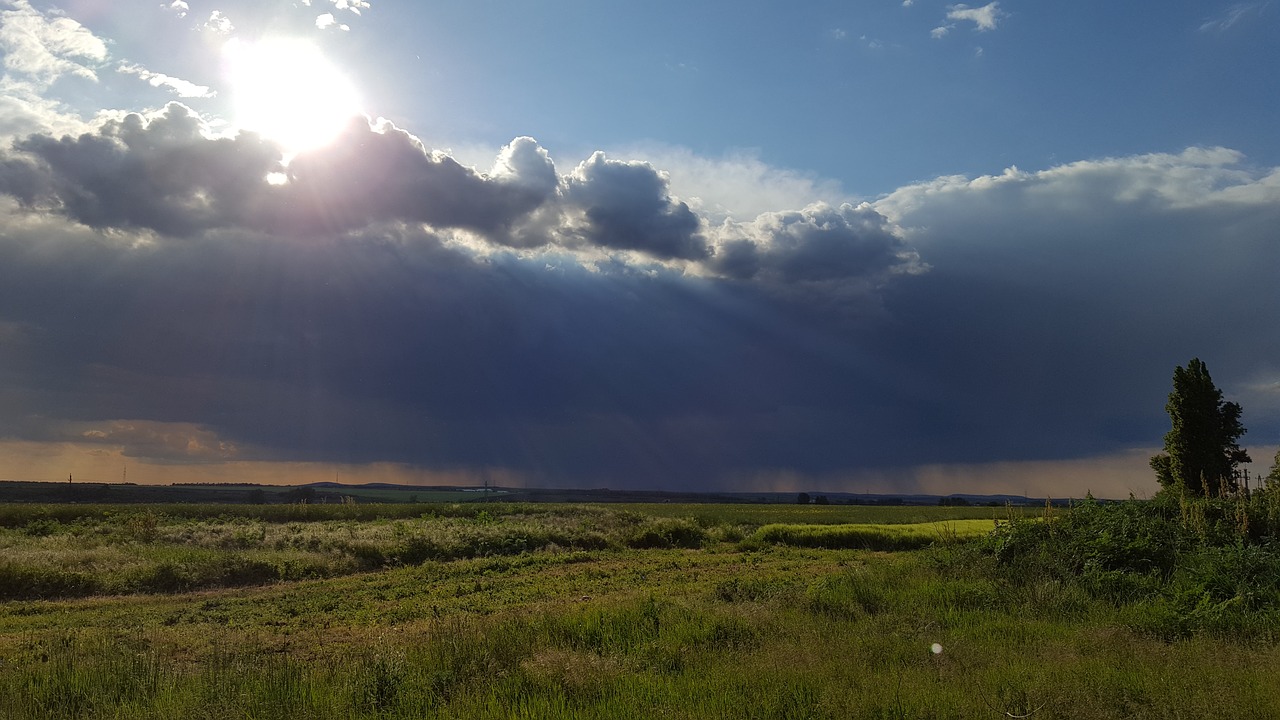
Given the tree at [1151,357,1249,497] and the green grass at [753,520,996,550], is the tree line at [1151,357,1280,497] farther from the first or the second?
the green grass at [753,520,996,550]

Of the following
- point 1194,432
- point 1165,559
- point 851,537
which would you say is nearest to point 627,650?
point 1165,559

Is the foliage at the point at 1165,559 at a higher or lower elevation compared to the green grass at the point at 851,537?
higher

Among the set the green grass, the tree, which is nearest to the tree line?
the tree

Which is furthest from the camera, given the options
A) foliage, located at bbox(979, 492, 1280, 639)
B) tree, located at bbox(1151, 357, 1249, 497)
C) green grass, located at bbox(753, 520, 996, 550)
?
tree, located at bbox(1151, 357, 1249, 497)

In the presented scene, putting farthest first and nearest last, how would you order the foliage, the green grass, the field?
the green grass, the foliage, the field

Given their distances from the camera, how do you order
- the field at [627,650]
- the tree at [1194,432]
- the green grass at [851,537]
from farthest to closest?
the tree at [1194,432]
the green grass at [851,537]
the field at [627,650]

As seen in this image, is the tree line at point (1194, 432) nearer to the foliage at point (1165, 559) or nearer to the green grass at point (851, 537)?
the green grass at point (851, 537)

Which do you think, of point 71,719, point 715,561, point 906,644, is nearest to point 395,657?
point 71,719

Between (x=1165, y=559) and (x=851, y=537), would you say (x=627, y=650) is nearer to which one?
(x=1165, y=559)

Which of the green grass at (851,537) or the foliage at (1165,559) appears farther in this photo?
the green grass at (851,537)

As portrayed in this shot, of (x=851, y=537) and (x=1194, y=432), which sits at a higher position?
(x=1194, y=432)

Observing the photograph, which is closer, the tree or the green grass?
the green grass

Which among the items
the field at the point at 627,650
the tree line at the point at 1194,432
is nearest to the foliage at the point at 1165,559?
the field at the point at 627,650

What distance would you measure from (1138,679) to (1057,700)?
5.21 ft
